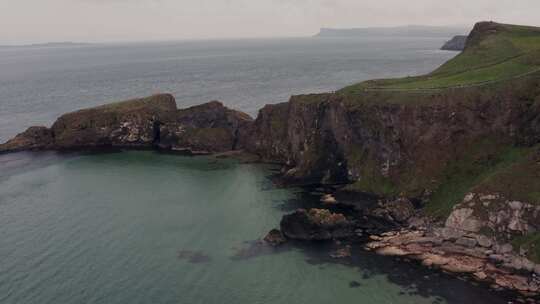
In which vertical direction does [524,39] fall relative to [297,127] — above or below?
above

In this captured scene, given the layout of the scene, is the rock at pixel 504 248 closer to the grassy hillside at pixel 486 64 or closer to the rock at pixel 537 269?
the rock at pixel 537 269

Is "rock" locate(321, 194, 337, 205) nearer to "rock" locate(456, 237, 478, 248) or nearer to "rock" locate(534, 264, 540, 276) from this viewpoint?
"rock" locate(456, 237, 478, 248)

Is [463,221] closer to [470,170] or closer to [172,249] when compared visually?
[470,170]

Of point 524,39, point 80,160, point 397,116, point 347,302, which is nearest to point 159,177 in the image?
point 80,160

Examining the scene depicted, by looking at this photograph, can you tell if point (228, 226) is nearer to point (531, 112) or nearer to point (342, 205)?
point (342, 205)

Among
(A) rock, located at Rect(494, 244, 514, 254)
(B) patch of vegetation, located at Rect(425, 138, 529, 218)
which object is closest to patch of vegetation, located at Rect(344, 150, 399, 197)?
(B) patch of vegetation, located at Rect(425, 138, 529, 218)

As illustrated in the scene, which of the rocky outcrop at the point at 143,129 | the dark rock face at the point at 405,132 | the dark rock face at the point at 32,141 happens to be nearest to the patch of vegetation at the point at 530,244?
the dark rock face at the point at 405,132
